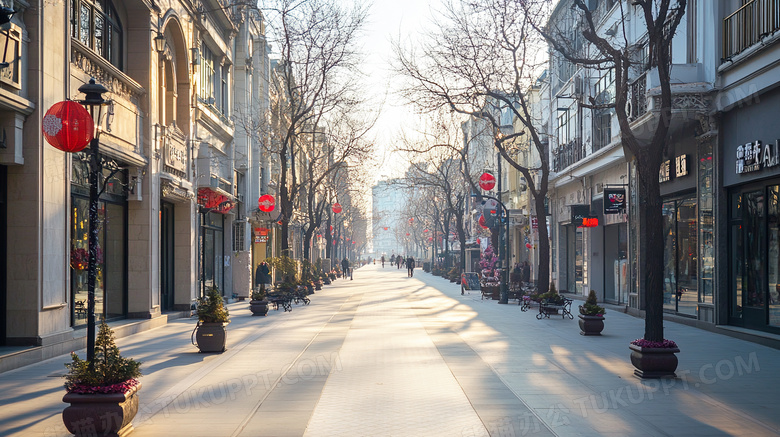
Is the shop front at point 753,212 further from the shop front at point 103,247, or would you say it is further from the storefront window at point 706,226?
the shop front at point 103,247

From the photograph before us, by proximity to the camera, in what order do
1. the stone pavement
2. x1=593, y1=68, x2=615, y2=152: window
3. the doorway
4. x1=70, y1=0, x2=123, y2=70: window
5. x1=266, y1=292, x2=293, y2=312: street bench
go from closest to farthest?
1. the stone pavement
2. x1=70, y1=0, x2=123, y2=70: window
3. the doorway
4. x1=266, y1=292, x2=293, y2=312: street bench
5. x1=593, y1=68, x2=615, y2=152: window

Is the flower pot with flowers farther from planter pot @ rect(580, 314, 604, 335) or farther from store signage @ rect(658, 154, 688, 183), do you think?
store signage @ rect(658, 154, 688, 183)

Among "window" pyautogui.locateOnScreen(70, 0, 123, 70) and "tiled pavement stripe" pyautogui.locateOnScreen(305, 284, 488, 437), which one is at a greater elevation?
"window" pyautogui.locateOnScreen(70, 0, 123, 70)

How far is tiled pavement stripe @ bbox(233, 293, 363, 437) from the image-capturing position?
854 cm

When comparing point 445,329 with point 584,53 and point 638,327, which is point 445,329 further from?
point 584,53

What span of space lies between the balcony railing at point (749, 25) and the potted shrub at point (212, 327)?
42.9 ft

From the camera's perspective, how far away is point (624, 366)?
13406 millimetres

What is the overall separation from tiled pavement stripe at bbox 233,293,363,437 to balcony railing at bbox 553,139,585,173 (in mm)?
20710

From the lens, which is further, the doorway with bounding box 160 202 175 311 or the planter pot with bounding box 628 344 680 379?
the doorway with bounding box 160 202 175 311

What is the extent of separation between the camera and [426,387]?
1120 cm

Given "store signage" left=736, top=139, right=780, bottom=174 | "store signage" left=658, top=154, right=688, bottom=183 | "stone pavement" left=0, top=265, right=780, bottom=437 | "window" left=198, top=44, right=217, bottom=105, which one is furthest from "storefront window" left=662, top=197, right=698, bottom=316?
"window" left=198, top=44, right=217, bottom=105

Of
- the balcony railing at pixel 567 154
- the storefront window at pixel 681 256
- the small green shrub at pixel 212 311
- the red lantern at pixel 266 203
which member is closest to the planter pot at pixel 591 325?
the storefront window at pixel 681 256

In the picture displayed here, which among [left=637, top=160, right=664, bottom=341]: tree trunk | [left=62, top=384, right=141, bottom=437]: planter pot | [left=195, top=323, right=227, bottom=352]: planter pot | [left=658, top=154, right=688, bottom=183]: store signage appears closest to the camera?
[left=62, top=384, right=141, bottom=437]: planter pot

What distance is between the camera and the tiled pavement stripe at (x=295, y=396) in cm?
854
